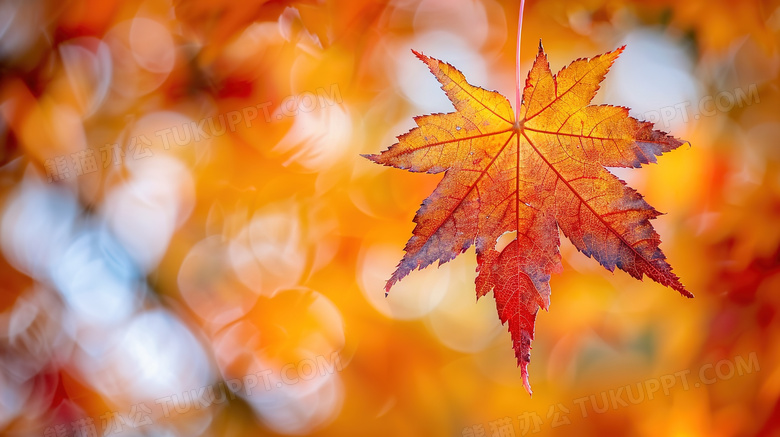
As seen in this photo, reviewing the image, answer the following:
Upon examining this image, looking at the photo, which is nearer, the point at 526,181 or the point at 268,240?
the point at 526,181

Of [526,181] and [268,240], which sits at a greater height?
[526,181]

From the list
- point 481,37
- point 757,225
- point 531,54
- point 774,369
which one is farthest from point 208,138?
point 774,369

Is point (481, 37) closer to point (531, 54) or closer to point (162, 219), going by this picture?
point (531, 54)

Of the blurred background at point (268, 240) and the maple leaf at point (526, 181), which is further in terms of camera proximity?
the blurred background at point (268, 240)

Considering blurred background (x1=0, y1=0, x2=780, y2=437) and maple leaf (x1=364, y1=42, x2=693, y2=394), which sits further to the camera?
blurred background (x1=0, y1=0, x2=780, y2=437)
